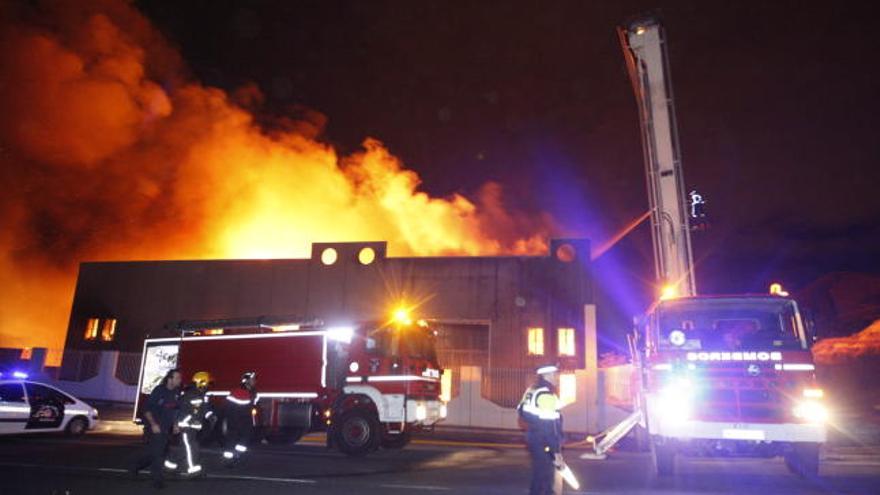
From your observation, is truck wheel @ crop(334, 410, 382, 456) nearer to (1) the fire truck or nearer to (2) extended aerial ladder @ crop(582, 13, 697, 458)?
(1) the fire truck

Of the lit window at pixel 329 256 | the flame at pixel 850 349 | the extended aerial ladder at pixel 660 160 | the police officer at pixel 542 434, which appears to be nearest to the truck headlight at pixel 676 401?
the police officer at pixel 542 434

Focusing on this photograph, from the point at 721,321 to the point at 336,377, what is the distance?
7308 mm

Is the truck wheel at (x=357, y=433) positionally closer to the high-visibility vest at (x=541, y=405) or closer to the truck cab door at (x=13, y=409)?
the high-visibility vest at (x=541, y=405)

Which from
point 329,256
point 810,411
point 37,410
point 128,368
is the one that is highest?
point 329,256

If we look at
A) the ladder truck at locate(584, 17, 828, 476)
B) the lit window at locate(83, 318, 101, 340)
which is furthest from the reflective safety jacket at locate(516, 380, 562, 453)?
the lit window at locate(83, 318, 101, 340)

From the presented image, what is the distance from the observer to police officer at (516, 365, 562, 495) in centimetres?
573

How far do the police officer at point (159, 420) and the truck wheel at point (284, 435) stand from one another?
15.3ft

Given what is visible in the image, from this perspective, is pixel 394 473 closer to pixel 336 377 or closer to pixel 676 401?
pixel 336 377

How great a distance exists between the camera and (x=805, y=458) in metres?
8.02

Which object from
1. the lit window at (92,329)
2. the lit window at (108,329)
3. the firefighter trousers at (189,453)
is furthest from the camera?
the lit window at (92,329)

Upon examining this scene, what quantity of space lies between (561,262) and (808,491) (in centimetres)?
1975

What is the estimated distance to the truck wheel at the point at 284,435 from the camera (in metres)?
12.3

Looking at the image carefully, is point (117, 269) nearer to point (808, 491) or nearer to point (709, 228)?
point (709, 228)

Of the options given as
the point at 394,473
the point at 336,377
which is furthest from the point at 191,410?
the point at 336,377
